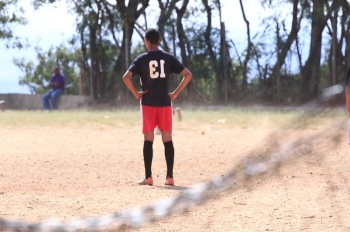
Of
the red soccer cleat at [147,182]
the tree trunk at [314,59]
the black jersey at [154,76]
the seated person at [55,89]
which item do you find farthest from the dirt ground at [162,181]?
the seated person at [55,89]

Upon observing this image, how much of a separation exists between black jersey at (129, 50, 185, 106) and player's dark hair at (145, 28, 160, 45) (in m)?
A: 0.15

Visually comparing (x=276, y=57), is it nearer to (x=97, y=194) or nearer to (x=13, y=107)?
(x=13, y=107)

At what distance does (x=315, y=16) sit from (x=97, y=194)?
17.1m

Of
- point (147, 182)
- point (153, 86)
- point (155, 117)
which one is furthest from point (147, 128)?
point (147, 182)

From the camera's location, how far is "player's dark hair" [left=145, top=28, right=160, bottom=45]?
26.2 feet

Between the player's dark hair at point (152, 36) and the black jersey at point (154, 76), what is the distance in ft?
0.49

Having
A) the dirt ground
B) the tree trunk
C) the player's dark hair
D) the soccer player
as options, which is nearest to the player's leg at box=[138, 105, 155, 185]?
the soccer player

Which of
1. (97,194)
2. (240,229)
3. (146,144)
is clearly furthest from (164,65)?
(240,229)

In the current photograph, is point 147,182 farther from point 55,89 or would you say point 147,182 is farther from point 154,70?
point 55,89

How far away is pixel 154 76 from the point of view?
7.96 meters

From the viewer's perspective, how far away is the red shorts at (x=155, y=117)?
26.3 feet

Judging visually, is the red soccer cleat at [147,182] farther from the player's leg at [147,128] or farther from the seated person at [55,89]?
the seated person at [55,89]

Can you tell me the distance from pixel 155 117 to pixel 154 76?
43 cm

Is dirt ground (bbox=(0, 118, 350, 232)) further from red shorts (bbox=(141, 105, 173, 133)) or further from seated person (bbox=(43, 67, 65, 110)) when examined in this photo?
seated person (bbox=(43, 67, 65, 110))
